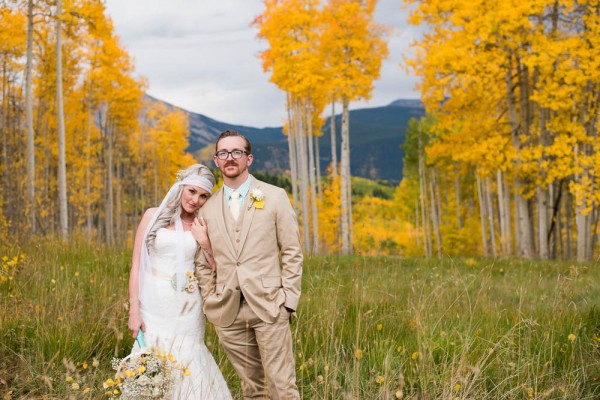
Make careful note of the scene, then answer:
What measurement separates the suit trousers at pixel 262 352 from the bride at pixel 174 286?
1.37 feet

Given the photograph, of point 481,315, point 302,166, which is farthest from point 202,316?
point 302,166

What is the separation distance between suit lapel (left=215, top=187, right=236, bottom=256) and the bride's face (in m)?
0.29

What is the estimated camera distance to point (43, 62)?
2114 centimetres

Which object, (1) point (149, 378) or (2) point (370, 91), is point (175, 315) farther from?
(2) point (370, 91)

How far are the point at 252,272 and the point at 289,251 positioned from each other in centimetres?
25

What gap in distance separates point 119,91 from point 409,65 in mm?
17694

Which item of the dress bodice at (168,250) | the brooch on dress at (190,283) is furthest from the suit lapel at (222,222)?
the brooch on dress at (190,283)

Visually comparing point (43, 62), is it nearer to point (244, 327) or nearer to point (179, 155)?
point (179, 155)

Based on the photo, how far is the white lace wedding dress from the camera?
12.2 feet

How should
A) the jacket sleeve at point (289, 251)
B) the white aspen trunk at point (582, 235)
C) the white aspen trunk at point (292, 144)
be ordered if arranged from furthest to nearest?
the white aspen trunk at point (292, 144)
the white aspen trunk at point (582, 235)
the jacket sleeve at point (289, 251)

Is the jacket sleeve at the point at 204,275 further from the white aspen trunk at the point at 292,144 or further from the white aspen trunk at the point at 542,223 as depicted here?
the white aspen trunk at the point at 292,144

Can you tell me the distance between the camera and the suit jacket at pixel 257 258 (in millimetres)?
3182

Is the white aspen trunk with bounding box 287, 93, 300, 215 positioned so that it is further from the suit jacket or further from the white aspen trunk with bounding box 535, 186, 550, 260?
the suit jacket

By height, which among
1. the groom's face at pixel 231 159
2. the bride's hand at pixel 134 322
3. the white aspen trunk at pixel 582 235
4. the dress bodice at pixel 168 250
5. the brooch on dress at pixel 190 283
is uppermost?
the groom's face at pixel 231 159
